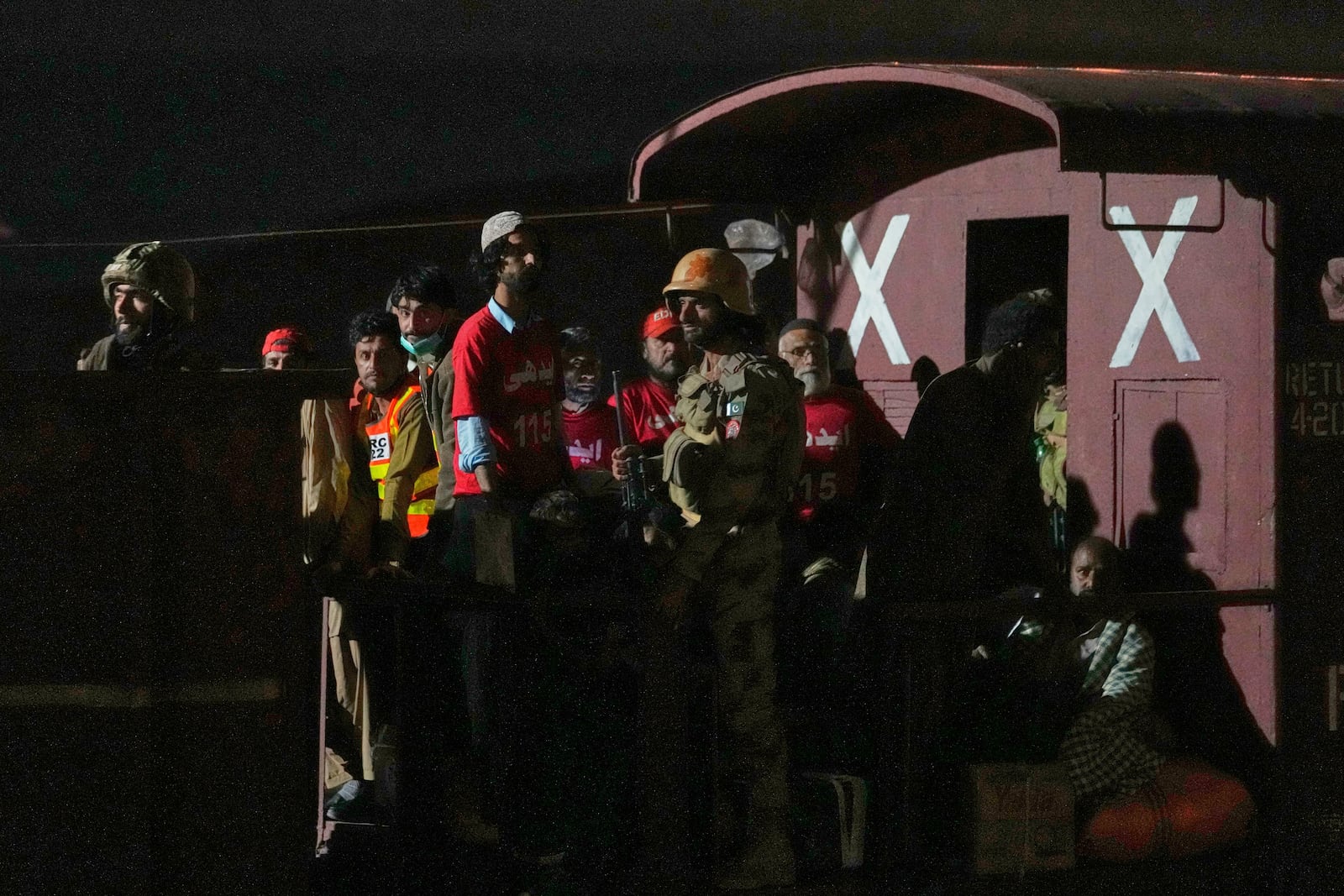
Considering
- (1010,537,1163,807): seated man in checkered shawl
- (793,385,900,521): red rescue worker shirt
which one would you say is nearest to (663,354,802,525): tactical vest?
(1010,537,1163,807): seated man in checkered shawl

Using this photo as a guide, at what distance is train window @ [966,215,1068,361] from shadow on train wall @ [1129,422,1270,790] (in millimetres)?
1520

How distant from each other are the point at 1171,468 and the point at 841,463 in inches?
48.4

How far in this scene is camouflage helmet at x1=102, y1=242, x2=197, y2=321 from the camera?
200 inches

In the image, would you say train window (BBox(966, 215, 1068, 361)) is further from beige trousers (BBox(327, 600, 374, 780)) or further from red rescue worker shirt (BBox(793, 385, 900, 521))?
beige trousers (BBox(327, 600, 374, 780))

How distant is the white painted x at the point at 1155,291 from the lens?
20.7 feet

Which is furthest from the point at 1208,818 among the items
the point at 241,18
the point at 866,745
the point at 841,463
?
the point at 241,18

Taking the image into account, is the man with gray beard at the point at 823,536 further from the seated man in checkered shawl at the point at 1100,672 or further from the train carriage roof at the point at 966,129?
the train carriage roof at the point at 966,129

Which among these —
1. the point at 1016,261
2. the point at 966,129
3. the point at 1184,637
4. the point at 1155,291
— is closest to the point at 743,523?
the point at 1184,637

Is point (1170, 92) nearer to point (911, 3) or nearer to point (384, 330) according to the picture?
point (384, 330)

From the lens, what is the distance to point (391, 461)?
6.29m

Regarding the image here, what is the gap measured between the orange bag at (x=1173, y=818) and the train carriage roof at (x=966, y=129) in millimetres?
1974

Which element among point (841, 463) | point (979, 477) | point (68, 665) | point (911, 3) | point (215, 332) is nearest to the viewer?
point (68, 665)

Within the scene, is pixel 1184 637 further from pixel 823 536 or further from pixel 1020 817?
pixel 823 536

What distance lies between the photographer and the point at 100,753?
429 cm
